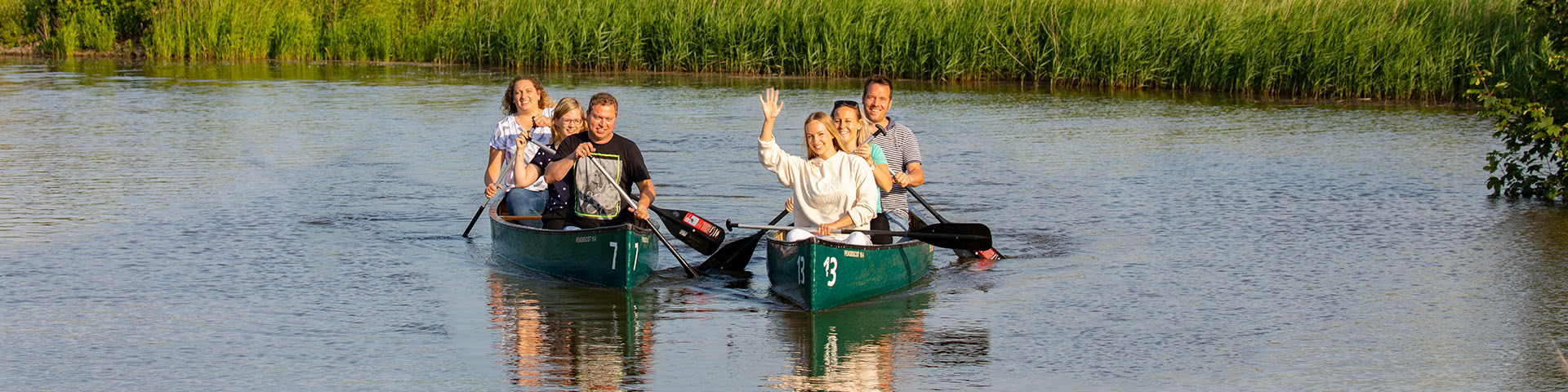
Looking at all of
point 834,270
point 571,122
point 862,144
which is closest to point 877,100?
point 862,144

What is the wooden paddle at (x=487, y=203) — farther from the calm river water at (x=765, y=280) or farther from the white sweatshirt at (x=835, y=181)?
the white sweatshirt at (x=835, y=181)

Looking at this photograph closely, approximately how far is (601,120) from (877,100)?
1519 mm

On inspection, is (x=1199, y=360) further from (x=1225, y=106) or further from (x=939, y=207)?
(x=1225, y=106)

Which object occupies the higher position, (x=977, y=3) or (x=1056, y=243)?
(x=977, y=3)

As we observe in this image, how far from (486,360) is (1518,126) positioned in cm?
829

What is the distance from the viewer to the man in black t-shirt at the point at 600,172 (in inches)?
331

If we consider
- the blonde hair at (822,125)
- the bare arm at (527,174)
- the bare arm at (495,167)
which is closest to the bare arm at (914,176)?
the blonde hair at (822,125)

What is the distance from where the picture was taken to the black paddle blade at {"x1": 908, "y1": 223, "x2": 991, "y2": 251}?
865 centimetres

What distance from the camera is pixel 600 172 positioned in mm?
8586

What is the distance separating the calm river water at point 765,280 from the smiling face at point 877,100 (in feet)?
3.12

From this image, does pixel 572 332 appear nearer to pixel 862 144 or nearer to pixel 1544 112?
pixel 862 144

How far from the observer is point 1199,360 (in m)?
6.91

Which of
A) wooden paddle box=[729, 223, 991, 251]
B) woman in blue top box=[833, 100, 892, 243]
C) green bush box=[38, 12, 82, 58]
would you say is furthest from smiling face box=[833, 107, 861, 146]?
green bush box=[38, 12, 82, 58]

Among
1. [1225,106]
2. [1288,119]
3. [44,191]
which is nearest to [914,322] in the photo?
[44,191]
